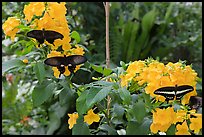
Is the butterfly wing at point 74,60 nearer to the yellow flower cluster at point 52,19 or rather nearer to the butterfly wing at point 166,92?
the yellow flower cluster at point 52,19

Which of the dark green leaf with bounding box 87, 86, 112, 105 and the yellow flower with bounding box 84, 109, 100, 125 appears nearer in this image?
the dark green leaf with bounding box 87, 86, 112, 105

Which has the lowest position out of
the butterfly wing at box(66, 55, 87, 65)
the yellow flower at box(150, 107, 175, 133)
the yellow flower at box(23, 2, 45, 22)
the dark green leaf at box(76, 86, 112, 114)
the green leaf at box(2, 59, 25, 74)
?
the yellow flower at box(150, 107, 175, 133)

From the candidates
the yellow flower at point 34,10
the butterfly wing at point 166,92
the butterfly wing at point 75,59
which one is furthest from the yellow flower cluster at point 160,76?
the yellow flower at point 34,10

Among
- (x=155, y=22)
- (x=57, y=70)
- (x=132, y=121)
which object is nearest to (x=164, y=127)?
(x=132, y=121)

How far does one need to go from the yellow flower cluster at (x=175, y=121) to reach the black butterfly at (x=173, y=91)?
0.13ft

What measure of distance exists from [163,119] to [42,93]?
0.99 ft

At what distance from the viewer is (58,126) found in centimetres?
213

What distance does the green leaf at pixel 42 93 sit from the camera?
3.22 feet

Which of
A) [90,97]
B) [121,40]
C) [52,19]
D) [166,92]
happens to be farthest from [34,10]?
[121,40]

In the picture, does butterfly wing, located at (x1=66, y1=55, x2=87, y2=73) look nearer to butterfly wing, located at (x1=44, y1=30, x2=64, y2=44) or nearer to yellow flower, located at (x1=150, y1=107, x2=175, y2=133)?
butterfly wing, located at (x1=44, y1=30, x2=64, y2=44)

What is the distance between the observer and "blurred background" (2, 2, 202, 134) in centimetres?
222

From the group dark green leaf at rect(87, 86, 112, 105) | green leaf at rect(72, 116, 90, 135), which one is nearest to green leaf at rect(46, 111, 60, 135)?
green leaf at rect(72, 116, 90, 135)

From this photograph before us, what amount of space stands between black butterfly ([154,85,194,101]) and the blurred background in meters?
1.22

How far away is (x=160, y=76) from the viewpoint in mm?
853
